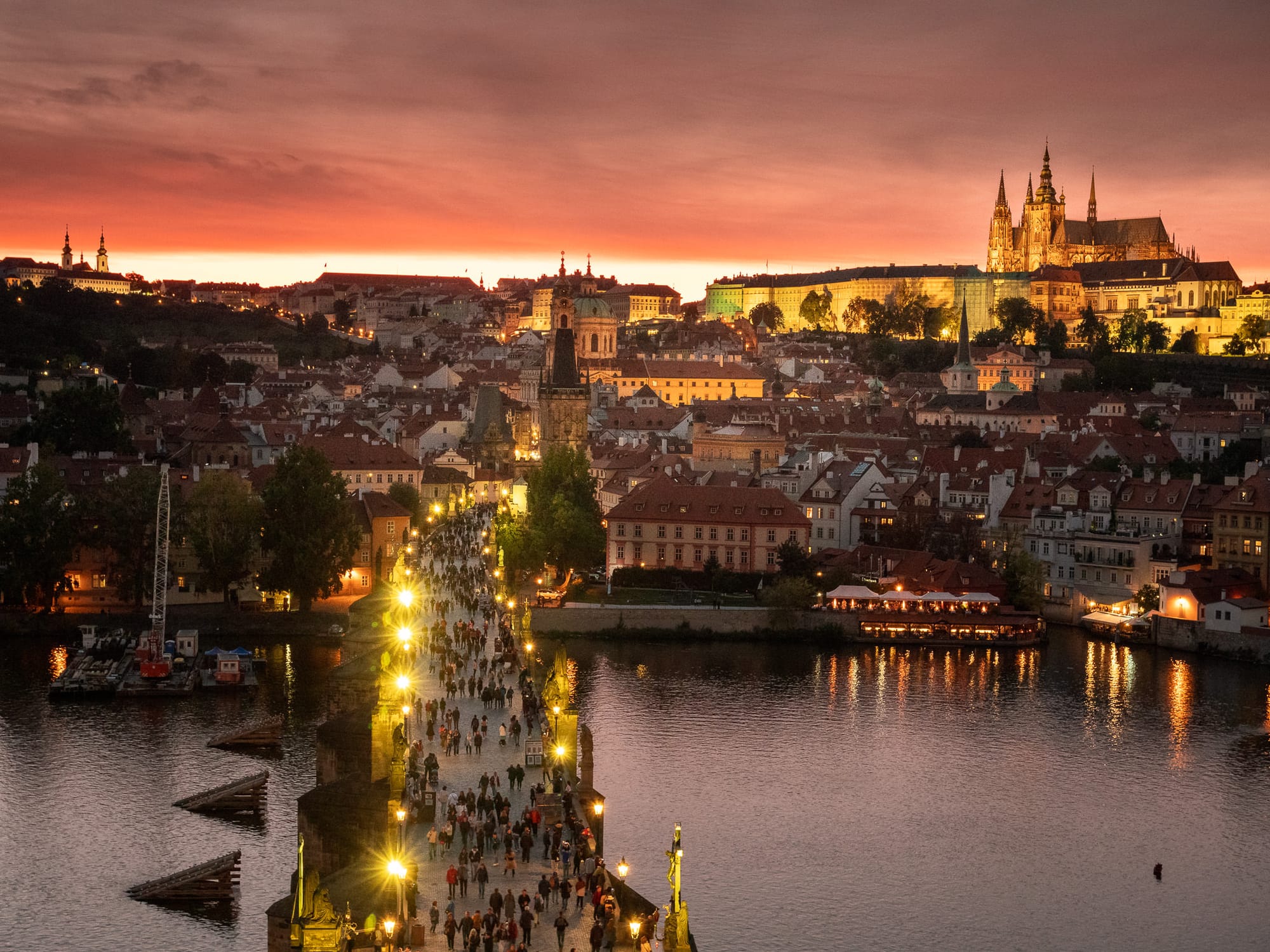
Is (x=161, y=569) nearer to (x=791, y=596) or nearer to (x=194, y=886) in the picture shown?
(x=791, y=596)

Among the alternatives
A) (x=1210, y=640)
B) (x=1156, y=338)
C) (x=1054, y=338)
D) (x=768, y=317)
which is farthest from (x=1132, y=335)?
(x=1210, y=640)

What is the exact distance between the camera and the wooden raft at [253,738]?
118ft

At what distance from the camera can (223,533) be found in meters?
51.6

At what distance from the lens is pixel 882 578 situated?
174 feet

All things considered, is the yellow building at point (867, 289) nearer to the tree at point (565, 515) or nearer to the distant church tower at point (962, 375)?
the distant church tower at point (962, 375)

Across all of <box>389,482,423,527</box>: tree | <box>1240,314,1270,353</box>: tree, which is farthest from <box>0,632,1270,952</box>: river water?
<box>1240,314,1270,353</box>: tree

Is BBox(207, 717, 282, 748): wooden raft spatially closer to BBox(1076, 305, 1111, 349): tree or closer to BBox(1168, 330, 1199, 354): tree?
BBox(1168, 330, 1199, 354): tree

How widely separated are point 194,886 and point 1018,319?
11076 cm

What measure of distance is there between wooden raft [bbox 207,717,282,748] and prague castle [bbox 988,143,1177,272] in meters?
131

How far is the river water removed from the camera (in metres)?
26.5

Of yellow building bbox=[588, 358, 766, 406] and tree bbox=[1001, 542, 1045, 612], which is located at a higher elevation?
yellow building bbox=[588, 358, 766, 406]

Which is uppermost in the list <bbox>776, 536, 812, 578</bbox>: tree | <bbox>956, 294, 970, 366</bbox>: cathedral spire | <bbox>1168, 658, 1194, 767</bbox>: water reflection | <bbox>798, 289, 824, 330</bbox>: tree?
<bbox>798, 289, 824, 330</bbox>: tree

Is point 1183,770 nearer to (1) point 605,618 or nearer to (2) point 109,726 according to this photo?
(1) point 605,618

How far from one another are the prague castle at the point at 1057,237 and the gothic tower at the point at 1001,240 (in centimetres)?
6
